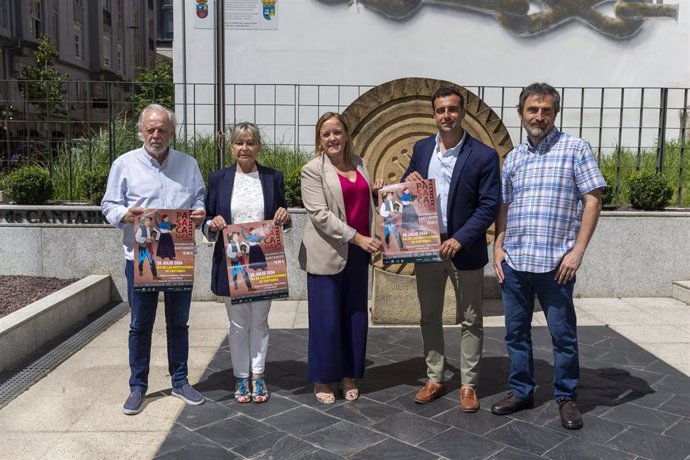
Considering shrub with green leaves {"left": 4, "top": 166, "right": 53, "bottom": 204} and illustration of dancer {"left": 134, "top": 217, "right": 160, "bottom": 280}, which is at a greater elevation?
shrub with green leaves {"left": 4, "top": 166, "right": 53, "bottom": 204}

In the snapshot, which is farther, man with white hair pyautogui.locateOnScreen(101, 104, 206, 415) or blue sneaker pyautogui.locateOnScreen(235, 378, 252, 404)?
blue sneaker pyautogui.locateOnScreen(235, 378, 252, 404)

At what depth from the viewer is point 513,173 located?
12.7 feet

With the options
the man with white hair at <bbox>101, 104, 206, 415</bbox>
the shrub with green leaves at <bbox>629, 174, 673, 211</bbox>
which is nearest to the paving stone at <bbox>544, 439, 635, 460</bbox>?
the man with white hair at <bbox>101, 104, 206, 415</bbox>

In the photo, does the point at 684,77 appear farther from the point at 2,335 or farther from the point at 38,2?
the point at 38,2

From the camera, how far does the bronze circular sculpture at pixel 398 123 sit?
6301 mm

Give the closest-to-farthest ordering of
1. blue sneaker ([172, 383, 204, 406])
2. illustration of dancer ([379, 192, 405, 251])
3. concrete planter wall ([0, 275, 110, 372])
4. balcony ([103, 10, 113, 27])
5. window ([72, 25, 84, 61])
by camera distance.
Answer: illustration of dancer ([379, 192, 405, 251]) < blue sneaker ([172, 383, 204, 406]) < concrete planter wall ([0, 275, 110, 372]) < window ([72, 25, 84, 61]) < balcony ([103, 10, 113, 27])

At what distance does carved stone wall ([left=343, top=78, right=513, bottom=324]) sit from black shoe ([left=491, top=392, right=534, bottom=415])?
2.27 m

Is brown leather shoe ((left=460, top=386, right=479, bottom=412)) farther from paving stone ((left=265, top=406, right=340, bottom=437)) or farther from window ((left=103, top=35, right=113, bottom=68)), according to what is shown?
window ((left=103, top=35, right=113, bottom=68))

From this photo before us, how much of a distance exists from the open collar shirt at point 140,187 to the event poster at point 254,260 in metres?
0.41

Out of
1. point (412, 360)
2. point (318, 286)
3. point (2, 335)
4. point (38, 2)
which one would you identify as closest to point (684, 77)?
point (412, 360)

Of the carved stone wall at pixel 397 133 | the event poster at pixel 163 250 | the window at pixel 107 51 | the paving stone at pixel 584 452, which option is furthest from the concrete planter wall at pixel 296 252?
the window at pixel 107 51

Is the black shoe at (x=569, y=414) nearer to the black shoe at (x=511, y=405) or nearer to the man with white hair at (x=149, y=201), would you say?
the black shoe at (x=511, y=405)

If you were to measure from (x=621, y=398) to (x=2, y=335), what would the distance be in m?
4.44

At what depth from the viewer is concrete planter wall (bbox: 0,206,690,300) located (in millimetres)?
7191
